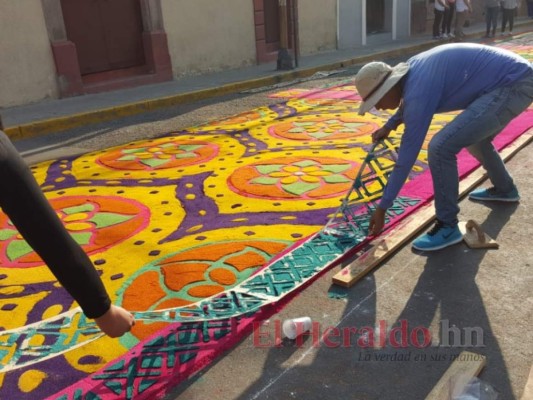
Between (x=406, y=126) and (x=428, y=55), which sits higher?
(x=428, y=55)

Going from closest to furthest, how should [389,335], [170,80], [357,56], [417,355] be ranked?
[417,355], [389,335], [170,80], [357,56]

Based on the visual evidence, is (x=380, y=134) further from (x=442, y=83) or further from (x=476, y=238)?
(x=476, y=238)

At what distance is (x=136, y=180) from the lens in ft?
17.7

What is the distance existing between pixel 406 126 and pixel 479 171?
1956 mm

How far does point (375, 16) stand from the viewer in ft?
65.3

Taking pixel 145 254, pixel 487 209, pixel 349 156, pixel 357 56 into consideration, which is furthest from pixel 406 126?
pixel 357 56

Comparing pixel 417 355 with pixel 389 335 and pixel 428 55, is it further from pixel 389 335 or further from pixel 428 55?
pixel 428 55

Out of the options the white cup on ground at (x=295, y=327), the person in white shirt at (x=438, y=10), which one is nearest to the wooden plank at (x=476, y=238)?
the white cup on ground at (x=295, y=327)

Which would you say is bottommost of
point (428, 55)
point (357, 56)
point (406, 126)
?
point (357, 56)

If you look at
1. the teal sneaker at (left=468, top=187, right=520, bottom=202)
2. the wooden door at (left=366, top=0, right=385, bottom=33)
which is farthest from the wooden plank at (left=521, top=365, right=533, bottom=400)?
the wooden door at (left=366, top=0, right=385, bottom=33)

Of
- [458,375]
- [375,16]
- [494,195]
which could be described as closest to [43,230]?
[458,375]

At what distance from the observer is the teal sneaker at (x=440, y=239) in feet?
11.5

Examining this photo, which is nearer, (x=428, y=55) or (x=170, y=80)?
(x=428, y=55)

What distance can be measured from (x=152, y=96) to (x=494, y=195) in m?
7.91
